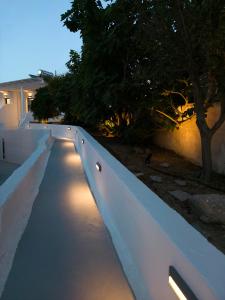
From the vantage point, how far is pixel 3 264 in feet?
12.0

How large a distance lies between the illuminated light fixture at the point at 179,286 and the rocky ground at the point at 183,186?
13.7ft

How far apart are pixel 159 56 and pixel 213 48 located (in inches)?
75.4

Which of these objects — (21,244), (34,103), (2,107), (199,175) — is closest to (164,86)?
(199,175)

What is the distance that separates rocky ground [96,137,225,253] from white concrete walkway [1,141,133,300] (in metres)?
2.65

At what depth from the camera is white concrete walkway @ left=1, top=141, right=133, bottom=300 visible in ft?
10.6

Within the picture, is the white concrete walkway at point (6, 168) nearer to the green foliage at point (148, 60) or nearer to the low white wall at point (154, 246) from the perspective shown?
the green foliage at point (148, 60)

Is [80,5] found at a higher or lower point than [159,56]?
higher

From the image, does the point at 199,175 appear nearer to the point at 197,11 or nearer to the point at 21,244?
the point at 197,11

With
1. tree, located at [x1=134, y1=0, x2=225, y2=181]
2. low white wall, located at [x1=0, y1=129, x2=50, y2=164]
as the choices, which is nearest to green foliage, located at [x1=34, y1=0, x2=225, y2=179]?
tree, located at [x1=134, y1=0, x2=225, y2=181]

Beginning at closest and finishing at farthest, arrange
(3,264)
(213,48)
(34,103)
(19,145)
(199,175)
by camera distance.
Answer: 1. (3,264)
2. (213,48)
3. (199,175)
4. (19,145)
5. (34,103)

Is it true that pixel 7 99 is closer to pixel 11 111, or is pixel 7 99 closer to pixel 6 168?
pixel 11 111

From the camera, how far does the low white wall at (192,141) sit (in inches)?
505

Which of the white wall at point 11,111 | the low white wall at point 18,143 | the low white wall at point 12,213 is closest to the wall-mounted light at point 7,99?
the white wall at point 11,111

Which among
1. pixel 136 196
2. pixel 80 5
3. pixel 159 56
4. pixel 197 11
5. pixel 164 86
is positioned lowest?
pixel 136 196
